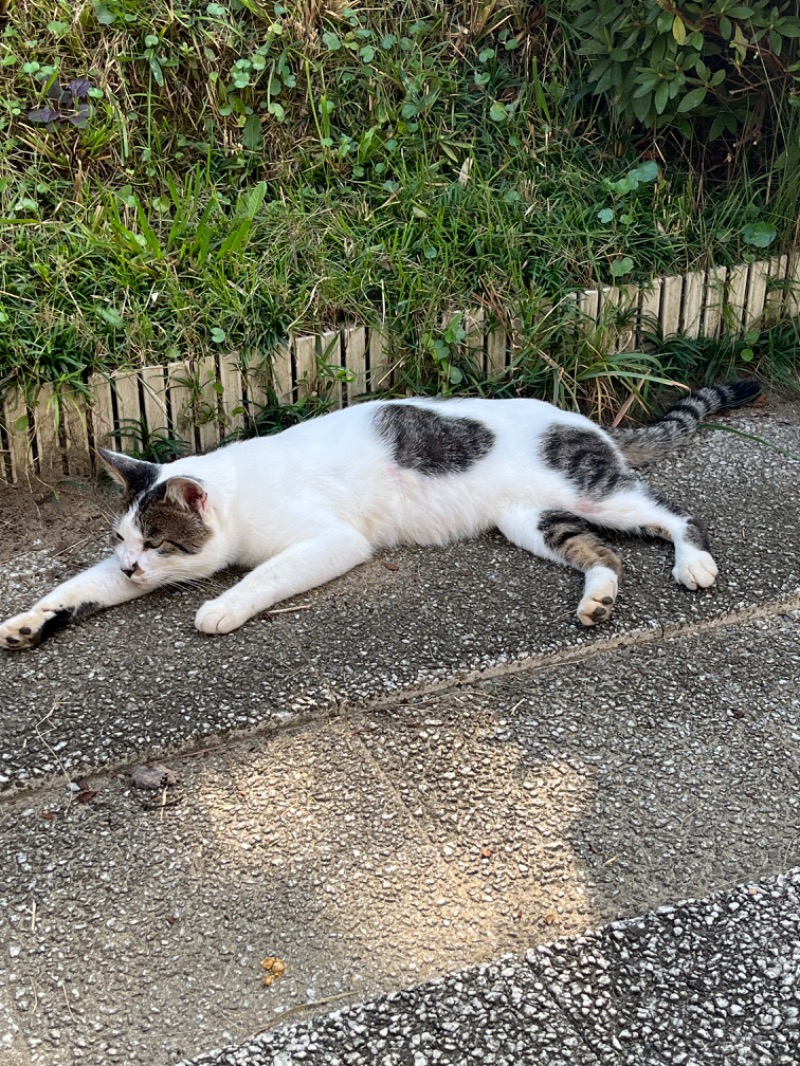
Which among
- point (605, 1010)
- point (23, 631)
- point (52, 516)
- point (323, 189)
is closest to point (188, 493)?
point (23, 631)

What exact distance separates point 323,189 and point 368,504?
1.87 meters

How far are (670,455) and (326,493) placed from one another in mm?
1589

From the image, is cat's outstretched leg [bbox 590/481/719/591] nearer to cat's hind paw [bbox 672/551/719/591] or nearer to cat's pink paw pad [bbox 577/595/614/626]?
cat's hind paw [bbox 672/551/719/591]

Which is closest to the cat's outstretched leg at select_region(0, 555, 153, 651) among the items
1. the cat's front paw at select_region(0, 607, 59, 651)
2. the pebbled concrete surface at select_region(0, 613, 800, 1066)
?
the cat's front paw at select_region(0, 607, 59, 651)

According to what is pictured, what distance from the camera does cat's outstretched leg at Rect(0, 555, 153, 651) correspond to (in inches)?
123

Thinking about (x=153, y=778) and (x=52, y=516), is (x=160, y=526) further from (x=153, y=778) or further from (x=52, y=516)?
(x=153, y=778)

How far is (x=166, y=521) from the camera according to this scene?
3.28 meters

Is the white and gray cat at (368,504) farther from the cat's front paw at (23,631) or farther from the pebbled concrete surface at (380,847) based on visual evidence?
the pebbled concrete surface at (380,847)

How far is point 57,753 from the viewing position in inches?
107

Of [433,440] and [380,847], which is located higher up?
[433,440]

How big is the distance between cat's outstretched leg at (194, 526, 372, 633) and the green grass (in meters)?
1.02

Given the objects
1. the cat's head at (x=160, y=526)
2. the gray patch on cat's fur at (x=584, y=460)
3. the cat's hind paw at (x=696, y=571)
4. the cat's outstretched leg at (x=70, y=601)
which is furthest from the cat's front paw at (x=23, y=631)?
the cat's hind paw at (x=696, y=571)

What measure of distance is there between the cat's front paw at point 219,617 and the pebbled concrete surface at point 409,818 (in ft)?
0.18

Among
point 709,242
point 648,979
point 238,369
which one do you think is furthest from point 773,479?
point 648,979
